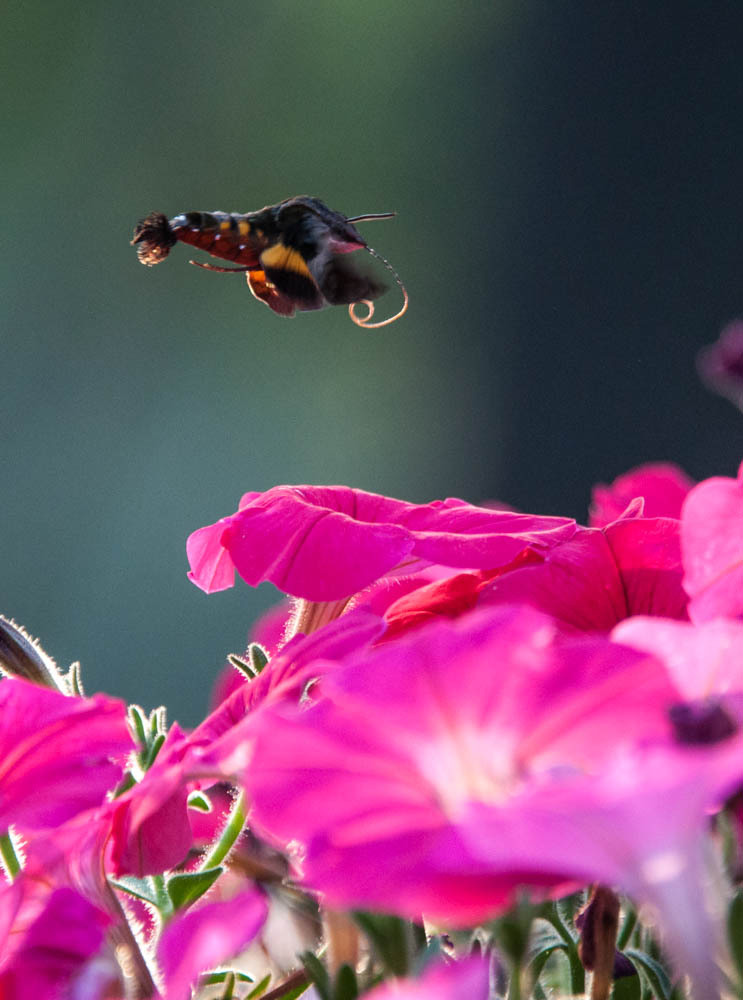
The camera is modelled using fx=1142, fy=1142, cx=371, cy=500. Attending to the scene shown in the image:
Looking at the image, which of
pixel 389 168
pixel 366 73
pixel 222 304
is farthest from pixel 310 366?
pixel 366 73

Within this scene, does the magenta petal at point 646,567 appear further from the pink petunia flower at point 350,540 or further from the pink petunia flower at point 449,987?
the pink petunia flower at point 449,987

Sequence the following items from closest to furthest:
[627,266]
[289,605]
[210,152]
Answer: [289,605] → [627,266] → [210,152]

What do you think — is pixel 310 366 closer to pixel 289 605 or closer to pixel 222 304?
pixel 222 304

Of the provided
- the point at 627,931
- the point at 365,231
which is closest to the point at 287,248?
the point at 627,931

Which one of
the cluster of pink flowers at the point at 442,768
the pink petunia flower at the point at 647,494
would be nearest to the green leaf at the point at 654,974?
the cluster of pink flowers at the point at 442,768

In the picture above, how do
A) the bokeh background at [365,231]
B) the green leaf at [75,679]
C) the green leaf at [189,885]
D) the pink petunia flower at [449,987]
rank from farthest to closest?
the bokeh background at [365,231]
the green leaf at [75,679]
the green leaf at [189,885]
the pink petunia flower at [449,987]
